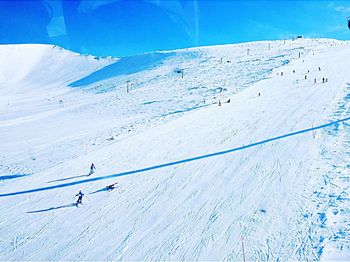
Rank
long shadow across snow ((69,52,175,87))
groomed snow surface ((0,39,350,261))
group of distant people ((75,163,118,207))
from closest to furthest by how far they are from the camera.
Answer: groomed snow surface ((0,39,350,261)) → group of distant people ((75,163,118,207)) → long shadow across snow ((69,52,175,87))

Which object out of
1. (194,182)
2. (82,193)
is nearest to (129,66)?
(82,193)

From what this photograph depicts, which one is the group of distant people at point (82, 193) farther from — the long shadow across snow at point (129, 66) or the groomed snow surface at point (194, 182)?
the long shadow across snow at point (129, 66)

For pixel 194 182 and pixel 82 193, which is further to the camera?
pixel 194 182

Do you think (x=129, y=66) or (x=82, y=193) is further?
(x=129, y=66)

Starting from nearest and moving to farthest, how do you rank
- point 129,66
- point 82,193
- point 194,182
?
point 82,193
point 194,182
point 129,66

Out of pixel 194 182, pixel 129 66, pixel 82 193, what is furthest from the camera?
pixel 129 66

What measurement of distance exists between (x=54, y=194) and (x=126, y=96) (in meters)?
25.8

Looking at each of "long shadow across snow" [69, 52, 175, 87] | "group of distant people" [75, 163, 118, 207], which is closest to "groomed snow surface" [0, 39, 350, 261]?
"group of distant people" [75, 163, 118, 207]

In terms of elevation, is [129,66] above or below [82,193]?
above

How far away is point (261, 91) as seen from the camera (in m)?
23.5

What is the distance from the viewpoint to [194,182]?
1009cm

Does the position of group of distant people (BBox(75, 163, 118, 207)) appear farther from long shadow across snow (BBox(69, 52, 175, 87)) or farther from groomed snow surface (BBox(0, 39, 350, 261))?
long shadow across snow (BBox(69, 52, 175, 87))

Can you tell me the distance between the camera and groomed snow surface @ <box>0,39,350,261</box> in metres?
7.03

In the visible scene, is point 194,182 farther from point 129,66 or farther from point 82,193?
point 129,66
